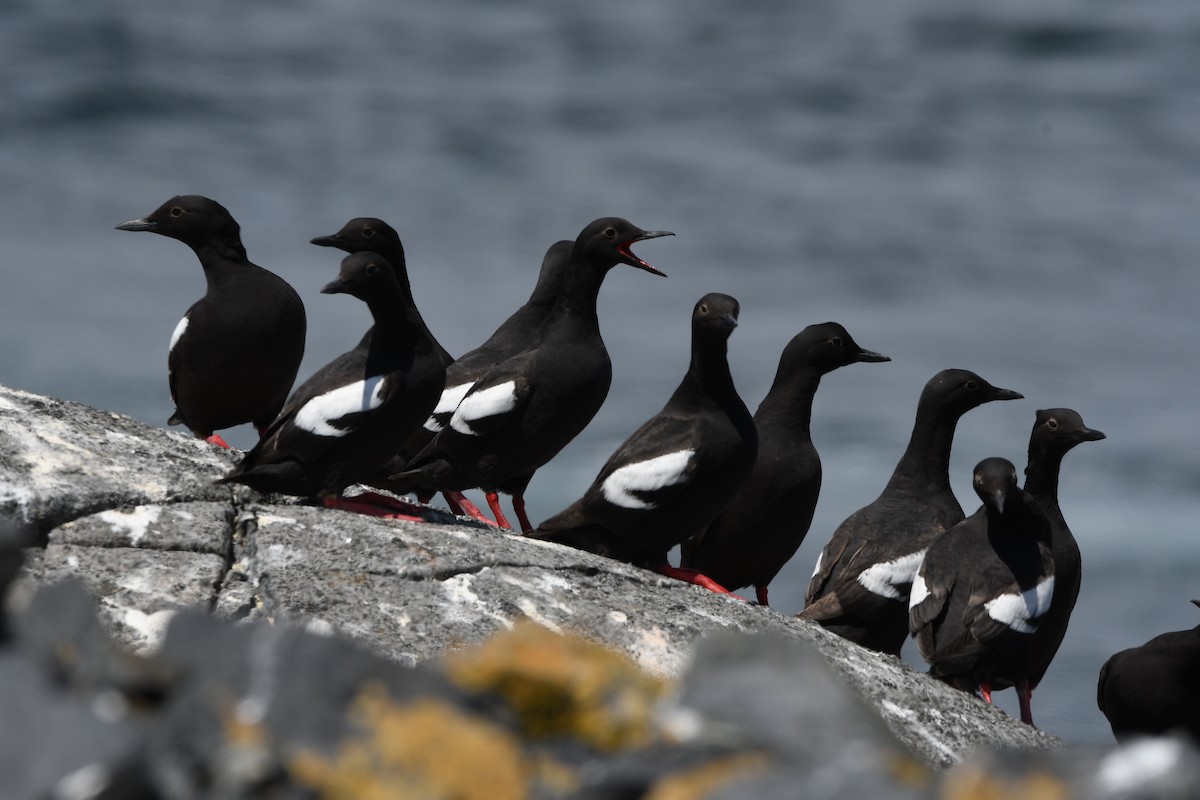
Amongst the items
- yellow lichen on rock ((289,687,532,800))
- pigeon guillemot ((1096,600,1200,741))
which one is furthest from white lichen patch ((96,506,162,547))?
pigeon guillemot ((1096,600,1200,741))

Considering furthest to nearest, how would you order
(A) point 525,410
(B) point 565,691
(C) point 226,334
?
(A) point 525,410 → (C) point 226,334 → (B) point 565,691

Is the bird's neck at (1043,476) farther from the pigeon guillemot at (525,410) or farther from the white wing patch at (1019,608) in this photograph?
the pigeon guillemot at (525,410)

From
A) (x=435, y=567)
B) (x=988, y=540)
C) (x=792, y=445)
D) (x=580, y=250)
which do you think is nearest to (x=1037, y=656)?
(x=988, y=540)

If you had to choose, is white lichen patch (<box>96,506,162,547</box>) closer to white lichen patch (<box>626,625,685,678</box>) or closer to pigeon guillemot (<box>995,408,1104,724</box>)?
white lichen patch (<box>626,625,685,678</box>)

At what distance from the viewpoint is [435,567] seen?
665cm

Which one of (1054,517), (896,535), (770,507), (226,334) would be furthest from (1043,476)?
(226,334)

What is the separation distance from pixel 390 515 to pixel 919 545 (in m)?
4.23

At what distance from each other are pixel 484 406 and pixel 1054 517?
4.29 m

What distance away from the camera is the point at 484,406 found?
9.50 m

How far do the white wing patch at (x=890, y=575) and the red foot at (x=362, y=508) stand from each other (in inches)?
139

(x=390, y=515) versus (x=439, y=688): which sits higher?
(x=439, y=688)

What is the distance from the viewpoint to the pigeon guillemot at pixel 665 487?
28.4ft

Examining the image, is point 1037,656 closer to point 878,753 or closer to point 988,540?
point 988,540

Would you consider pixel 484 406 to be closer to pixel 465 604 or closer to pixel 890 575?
pixel 890 575
